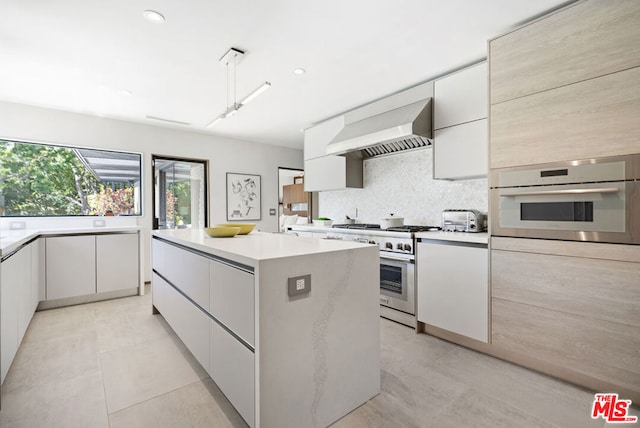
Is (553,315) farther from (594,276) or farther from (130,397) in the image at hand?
(130,397)

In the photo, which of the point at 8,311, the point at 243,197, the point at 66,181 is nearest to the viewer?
the point at 8,311

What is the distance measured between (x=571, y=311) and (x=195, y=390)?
2.41 metres

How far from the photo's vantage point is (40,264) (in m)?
3.35

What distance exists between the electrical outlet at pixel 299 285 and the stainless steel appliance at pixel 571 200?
1609 millimetres

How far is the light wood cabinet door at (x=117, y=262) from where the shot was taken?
3.72 metres

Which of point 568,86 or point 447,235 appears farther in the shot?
point 447,235

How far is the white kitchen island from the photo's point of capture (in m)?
1.31

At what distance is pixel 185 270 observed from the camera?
2141 mm

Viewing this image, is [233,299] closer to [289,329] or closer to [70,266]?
[289,329]

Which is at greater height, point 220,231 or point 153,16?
point 153,16

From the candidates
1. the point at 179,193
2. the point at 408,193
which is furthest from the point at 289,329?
the point at 179,193

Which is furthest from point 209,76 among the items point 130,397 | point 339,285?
point 130,397

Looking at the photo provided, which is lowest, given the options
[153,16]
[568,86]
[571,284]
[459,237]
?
[571,284]

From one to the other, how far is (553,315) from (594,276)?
351 mm
